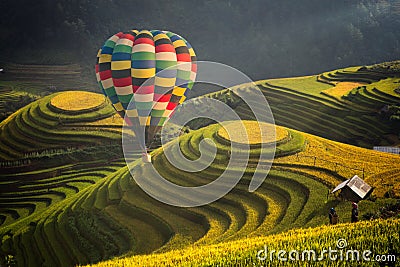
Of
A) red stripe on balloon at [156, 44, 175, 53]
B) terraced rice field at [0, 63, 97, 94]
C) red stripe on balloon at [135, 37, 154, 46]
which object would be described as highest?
terraced rice field at [0, 63, 97, 94]

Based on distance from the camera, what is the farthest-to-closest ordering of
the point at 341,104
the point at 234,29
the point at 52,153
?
A: the point at 234,29 < the point at 341,104 < the point at 52,153

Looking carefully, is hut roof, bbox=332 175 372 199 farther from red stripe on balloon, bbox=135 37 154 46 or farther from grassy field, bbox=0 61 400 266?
red stripe on balloon, bbox=135 37 154 46

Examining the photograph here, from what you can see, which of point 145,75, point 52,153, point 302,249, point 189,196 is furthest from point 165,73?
point 52,153

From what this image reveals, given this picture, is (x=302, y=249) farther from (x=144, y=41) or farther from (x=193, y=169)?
(x=144, y=41)

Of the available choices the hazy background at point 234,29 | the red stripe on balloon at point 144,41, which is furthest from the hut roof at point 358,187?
the hazy background at point 234,29

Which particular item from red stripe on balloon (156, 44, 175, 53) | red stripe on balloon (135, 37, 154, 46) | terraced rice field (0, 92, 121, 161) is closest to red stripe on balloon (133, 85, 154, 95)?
red stripe on balloon (156, 44, 175, 53)

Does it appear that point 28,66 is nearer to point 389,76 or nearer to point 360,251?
point 389,76
